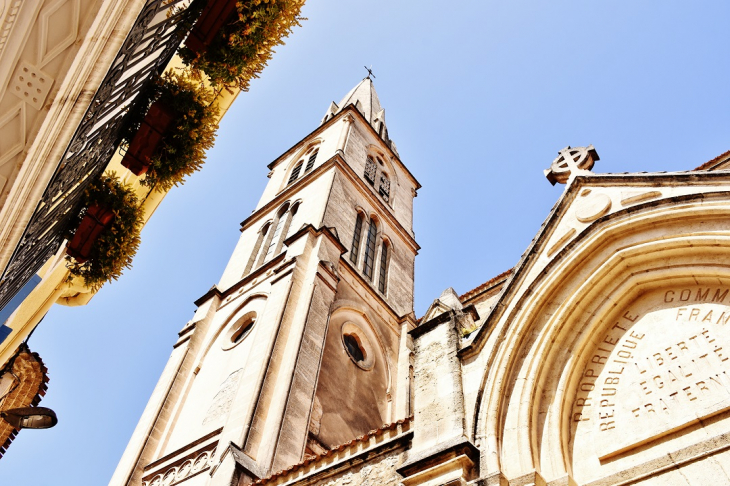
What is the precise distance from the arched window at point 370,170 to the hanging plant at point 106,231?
16868 mm

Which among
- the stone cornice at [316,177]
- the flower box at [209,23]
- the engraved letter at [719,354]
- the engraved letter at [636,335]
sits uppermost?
the stone cornice at [316,177]

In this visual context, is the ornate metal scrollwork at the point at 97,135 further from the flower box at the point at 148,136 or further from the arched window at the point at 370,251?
the arched window at the point at 370,251

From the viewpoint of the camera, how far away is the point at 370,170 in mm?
26344

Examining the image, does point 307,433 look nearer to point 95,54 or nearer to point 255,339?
point 255,339

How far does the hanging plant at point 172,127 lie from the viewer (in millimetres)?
8242

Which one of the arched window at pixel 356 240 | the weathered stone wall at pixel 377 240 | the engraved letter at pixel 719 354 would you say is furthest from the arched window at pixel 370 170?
the engraved letter at pixel 719 354

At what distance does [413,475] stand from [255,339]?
8615mm

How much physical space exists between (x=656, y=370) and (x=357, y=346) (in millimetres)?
11075

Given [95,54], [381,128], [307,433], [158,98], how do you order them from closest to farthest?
[95,54] → [158,98] → [307,433] → [381,128]

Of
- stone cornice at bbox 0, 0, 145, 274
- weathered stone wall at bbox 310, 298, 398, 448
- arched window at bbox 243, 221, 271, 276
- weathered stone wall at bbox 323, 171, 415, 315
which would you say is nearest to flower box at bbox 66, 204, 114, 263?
stone cornice at bbox 0, 0, 145, 274

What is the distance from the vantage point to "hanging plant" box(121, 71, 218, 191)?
27.0 feet

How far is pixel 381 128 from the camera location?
32125mm

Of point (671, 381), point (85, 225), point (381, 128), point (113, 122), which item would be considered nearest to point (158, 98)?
point (113, 122)

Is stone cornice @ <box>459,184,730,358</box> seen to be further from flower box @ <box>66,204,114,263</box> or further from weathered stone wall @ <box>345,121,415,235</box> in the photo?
weathered stone wall @ <box>345,121,415,235</box>
